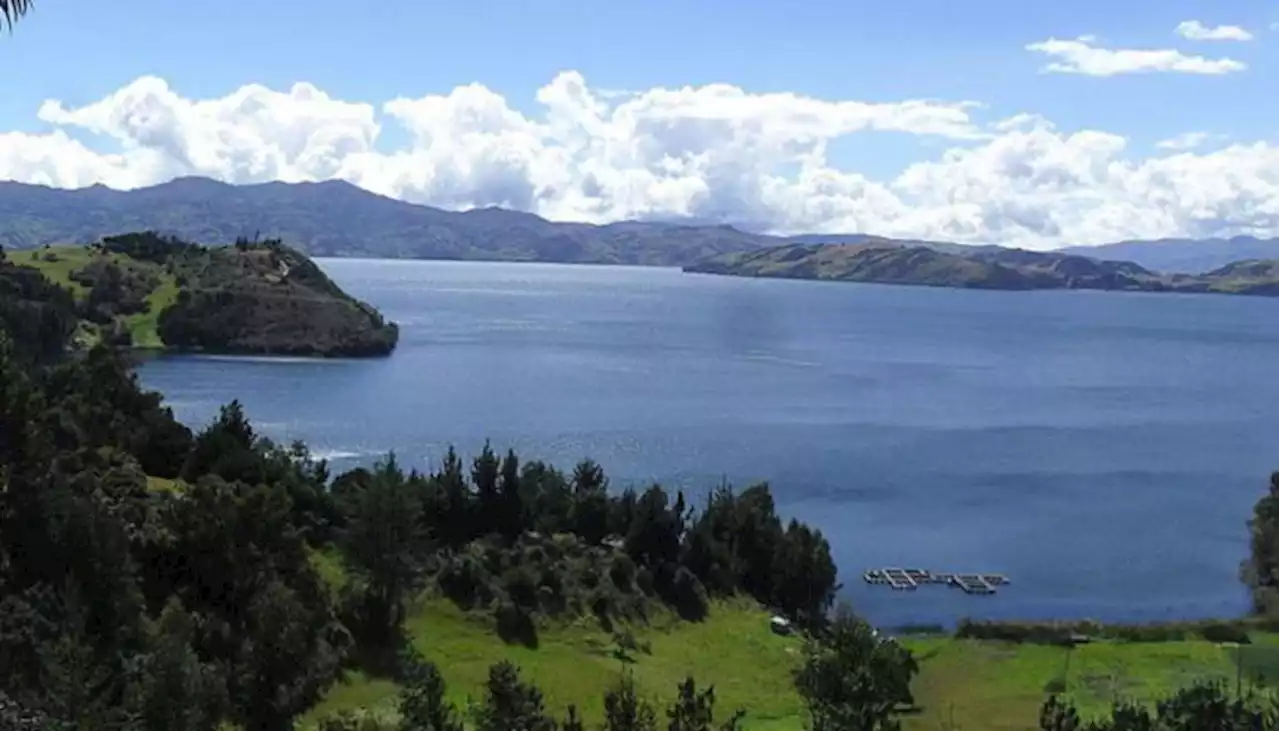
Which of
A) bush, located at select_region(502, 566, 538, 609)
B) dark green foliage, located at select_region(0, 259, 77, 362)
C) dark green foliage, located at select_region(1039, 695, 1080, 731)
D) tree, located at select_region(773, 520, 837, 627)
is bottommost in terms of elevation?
tree, located at select_region(773, 520, 837, 627)

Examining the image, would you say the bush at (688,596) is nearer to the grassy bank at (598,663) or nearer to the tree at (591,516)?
the grassy bank at (598,663)

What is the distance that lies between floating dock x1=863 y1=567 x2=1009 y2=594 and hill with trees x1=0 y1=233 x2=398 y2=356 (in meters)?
116

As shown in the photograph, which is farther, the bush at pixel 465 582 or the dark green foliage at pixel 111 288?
the dark green foliage at pixel 111 288

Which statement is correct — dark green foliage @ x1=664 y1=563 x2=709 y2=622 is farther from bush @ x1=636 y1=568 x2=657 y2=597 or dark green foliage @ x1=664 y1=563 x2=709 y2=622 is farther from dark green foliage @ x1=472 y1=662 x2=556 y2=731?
dark green foliage @ x1=472 y1=662 x2=556 y2=731

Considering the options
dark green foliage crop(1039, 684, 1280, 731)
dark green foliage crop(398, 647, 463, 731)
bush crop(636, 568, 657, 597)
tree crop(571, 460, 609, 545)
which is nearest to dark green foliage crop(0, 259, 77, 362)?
tree crop(571, 460, 609, 545)

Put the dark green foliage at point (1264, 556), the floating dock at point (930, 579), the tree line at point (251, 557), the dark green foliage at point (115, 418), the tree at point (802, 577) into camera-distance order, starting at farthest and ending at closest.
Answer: the floating dock at point (930, 579) → the dark green foliage at point (1264, 556) → the tree at point (802, 577) → the dark green foliage at point (115, 418) → the tree line at point (251, 557)

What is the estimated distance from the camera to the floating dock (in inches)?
3237

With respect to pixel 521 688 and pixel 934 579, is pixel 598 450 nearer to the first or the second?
pixel 934 579

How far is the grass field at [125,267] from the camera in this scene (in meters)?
178

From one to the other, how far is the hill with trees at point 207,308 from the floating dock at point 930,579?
116 m

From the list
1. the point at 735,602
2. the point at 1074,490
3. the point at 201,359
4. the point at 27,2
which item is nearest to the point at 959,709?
the point at 735,602

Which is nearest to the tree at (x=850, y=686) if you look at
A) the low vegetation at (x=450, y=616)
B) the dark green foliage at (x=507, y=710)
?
the low vegetation at (x=450, y=616)

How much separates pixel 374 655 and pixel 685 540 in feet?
90.0

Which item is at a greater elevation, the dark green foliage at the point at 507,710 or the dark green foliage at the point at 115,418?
the dark green foliage at the point at 115,418
